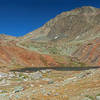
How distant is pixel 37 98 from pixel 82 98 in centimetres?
556

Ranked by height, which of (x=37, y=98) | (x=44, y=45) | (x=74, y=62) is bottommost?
(x=37, y=98)

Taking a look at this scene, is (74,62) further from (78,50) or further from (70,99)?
(70,99)

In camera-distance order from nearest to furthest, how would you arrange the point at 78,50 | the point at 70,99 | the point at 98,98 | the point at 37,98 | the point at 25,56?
the point at 98,98, the point at 70,99, the point at 37,98, the point at 25,56, the point at 78,50

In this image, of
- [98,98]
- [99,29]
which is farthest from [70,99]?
[99,29]

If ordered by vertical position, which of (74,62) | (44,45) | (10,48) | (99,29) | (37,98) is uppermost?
(99,29)

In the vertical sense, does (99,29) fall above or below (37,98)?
above

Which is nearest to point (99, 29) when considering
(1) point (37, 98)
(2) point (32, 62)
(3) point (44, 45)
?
(3) point (44, 45)

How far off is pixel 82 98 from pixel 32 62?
10879 cm

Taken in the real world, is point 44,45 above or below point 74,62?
above

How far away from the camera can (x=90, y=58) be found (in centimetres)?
13288

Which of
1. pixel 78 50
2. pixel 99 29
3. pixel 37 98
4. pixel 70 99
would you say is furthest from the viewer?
pixel 99 29

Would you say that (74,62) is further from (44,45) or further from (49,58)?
(44,45)

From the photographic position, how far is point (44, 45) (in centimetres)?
17875

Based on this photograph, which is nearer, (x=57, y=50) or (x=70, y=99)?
(x=70, y=99)
